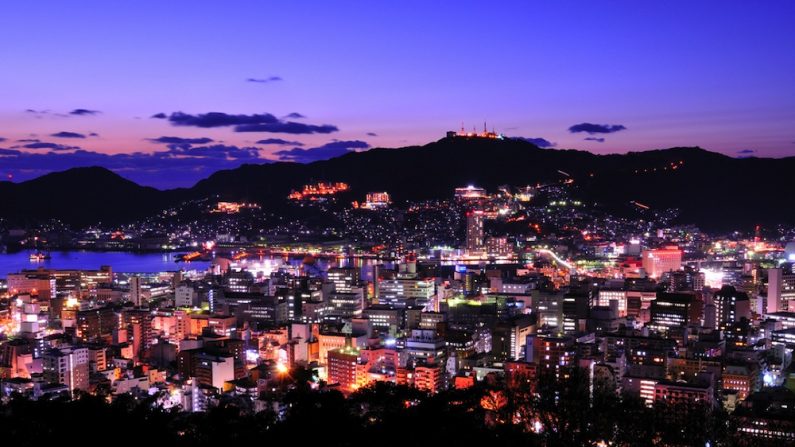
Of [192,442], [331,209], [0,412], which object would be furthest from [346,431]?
[331,209]

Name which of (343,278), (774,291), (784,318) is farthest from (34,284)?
(774,291)

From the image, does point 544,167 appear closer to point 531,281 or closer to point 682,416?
point 531,281

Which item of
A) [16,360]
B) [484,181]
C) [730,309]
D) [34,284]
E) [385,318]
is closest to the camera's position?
[16,360]

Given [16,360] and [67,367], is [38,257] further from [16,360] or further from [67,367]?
[67,367]

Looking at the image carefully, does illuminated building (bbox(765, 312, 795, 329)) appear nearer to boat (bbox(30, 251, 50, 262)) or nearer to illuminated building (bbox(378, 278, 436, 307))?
illuminated building (bbox(378, 278, 436, 307))

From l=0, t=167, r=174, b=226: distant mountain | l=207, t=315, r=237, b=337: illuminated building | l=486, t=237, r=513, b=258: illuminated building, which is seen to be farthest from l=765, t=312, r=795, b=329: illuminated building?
l=0, t=167, r=174, b=226: distant mountain

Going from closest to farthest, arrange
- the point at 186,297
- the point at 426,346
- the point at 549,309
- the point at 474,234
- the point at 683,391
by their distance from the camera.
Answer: the point at 683,391
the point at 426,346
the point at 549,309
the point at 186,297
the point at 474,234
